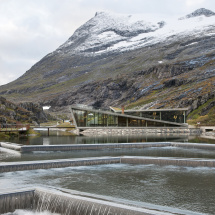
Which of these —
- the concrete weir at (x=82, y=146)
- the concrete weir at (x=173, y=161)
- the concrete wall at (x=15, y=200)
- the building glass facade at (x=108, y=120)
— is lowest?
the concrete wall at (x=15, y=200)

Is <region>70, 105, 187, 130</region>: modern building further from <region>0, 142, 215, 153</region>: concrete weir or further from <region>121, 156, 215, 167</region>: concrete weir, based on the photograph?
<region>121, 156, 215, 167</region>: concrete weir

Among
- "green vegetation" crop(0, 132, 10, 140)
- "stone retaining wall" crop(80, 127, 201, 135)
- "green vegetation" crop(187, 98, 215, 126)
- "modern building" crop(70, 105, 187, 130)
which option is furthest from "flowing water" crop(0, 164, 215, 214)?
"green vegetation" crop(187, 98, 215, 126)

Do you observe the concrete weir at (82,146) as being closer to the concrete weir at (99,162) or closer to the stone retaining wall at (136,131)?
the concrete weir at (99,162)

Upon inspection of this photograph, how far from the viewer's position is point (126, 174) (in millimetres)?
20094

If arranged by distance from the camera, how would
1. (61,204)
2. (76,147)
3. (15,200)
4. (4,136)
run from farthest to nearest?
1. (4,136)
2. (76,147)
3. (15,200)
4. (61,204)

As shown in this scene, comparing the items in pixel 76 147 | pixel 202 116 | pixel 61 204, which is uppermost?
pixel 202 116

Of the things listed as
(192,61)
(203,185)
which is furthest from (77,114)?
(192,61)

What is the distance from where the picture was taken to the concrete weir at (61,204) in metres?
11.8

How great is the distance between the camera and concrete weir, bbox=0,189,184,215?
1180 cm

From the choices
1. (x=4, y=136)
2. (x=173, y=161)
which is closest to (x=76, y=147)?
(x=173, y=161)

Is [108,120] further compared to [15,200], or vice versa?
[108,120]

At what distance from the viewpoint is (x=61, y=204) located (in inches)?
528

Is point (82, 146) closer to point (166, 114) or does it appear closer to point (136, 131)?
point (136, 131)

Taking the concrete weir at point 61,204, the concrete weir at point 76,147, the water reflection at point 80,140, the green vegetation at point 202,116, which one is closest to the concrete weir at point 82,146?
the concrete weir at point 76,147
